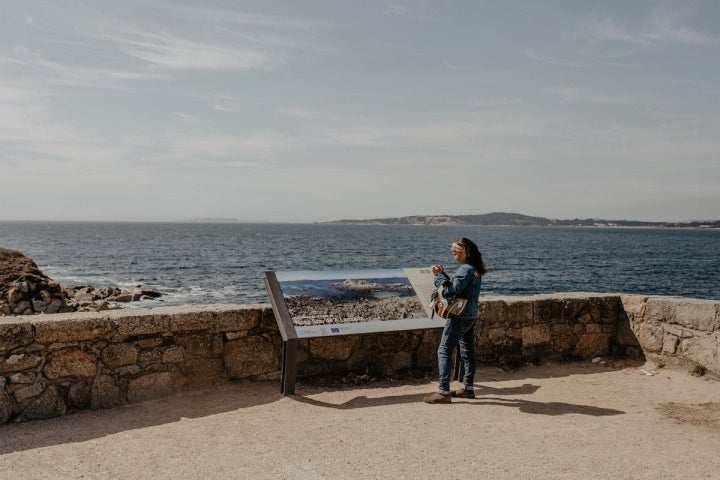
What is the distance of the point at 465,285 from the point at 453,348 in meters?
0.70

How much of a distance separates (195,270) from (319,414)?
137ft

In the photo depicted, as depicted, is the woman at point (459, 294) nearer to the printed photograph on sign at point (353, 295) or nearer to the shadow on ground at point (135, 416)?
the printed photograph on sign at point (353, 295)

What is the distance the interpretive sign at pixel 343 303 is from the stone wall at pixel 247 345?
1.44 ft

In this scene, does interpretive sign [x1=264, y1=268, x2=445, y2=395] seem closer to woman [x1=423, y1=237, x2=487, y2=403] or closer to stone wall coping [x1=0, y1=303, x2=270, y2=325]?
stone wall coping [x1=0, y1=303, x2=270, y2=325]

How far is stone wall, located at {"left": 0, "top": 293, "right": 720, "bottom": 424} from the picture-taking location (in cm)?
491

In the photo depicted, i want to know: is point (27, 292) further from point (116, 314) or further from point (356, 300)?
point (356, 300)

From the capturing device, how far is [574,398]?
5746 mm

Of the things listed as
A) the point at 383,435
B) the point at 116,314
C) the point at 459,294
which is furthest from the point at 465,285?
the point at 116,314

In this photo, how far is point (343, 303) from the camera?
5930mm

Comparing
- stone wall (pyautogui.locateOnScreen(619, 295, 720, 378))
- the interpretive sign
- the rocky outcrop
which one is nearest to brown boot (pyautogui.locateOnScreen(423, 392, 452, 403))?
the interpretive sign

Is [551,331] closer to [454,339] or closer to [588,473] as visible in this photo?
[454,339]

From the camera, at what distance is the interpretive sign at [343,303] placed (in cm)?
559

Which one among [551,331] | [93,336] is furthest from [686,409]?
[93,336]

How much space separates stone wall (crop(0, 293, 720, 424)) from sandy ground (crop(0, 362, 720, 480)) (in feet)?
0.81
